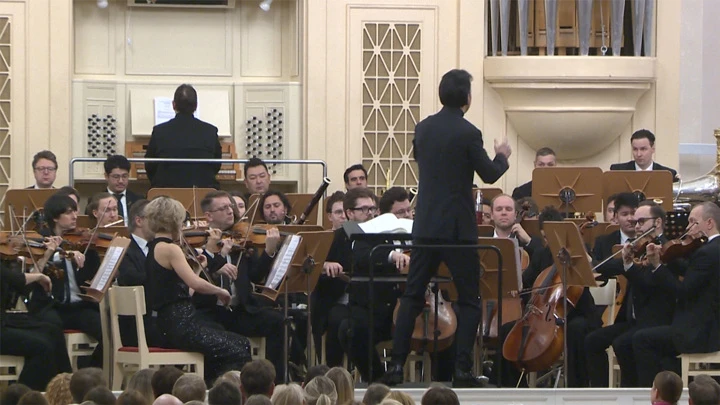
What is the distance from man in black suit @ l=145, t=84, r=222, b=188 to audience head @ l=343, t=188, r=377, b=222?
2.43 metres

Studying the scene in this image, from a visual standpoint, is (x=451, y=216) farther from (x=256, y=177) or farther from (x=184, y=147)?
(x=184, y=147)

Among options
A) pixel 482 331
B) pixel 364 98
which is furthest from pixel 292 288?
pixel 364 98

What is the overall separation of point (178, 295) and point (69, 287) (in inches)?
39.5

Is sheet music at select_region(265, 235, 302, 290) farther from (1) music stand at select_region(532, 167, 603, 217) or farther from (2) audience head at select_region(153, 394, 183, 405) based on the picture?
(1) music stand at select_region(532, 167, 603, 217)

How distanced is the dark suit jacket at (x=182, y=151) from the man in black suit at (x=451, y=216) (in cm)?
392

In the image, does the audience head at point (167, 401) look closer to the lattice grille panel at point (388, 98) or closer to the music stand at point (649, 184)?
the music stand at point (649, 184)

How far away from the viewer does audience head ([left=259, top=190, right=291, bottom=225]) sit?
1048cm

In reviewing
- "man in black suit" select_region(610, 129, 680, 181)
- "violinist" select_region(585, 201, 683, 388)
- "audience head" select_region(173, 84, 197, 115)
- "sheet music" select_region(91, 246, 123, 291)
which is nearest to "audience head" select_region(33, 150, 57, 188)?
"audience head" select_region(173, 84, 197, 115)

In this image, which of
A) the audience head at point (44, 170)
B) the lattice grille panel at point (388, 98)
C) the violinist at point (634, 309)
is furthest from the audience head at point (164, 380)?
the lattice grille panel at point (388, 98)

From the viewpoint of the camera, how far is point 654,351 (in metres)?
9.02

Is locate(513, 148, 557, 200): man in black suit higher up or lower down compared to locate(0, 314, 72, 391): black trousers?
higher up

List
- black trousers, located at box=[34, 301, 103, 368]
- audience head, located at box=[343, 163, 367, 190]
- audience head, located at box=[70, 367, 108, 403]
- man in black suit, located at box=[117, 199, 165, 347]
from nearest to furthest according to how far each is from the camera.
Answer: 1. audience head, located at box=[70, 367, 108, 403]
2. man in black suit, located at box=[117, 199, 165, 347]
3. black trousers, located at box=[34, 301, 103, 368]
4. audience head, located at box=[343, 163, 367, 190]

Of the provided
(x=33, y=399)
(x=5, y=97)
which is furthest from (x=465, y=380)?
(x=5, y=97)

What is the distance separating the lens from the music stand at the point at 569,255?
28.8 feet
